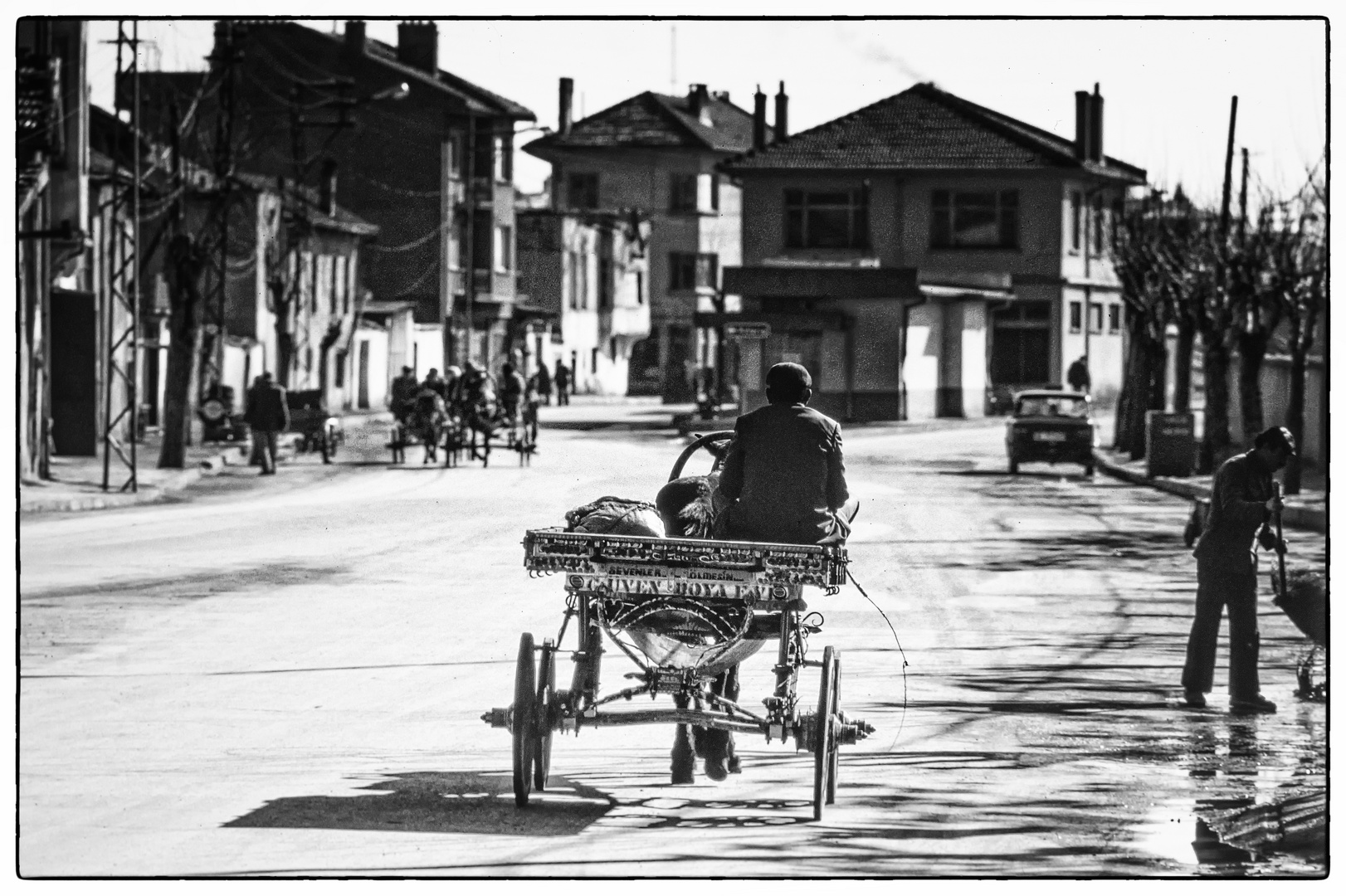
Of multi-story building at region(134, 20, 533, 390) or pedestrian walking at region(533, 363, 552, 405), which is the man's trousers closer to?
multi-story building at region(134, 20, 533, 390)

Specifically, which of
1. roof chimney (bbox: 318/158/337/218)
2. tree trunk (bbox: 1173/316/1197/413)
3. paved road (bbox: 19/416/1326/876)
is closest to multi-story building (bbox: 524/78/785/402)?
paved road (bbox: 19/416/1326/876)

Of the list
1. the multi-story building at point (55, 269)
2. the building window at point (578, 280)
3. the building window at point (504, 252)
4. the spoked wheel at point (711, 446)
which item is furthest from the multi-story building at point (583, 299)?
the spoked wheel at point (711, 446)

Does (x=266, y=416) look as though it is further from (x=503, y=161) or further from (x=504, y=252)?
(x=504, y=252)

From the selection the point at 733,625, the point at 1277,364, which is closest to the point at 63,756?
the point at 733,625

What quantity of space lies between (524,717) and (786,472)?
1349 mm

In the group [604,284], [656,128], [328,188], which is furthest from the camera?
[604,284]

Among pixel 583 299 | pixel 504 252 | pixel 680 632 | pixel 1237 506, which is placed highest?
pixel 504 252

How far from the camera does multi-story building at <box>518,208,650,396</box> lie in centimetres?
7200

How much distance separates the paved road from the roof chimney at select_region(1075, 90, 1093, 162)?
326 centimetres

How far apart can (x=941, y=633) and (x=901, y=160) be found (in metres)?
18.6

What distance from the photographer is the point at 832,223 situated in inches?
1790

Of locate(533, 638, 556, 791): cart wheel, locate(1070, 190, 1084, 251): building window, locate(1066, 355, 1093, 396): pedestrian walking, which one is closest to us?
locate(533, 638, 556, 791): cart wheel

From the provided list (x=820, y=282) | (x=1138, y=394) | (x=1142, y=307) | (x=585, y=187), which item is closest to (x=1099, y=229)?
(x=1142, y=307)

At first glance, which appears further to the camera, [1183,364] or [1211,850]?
[1183,364]
